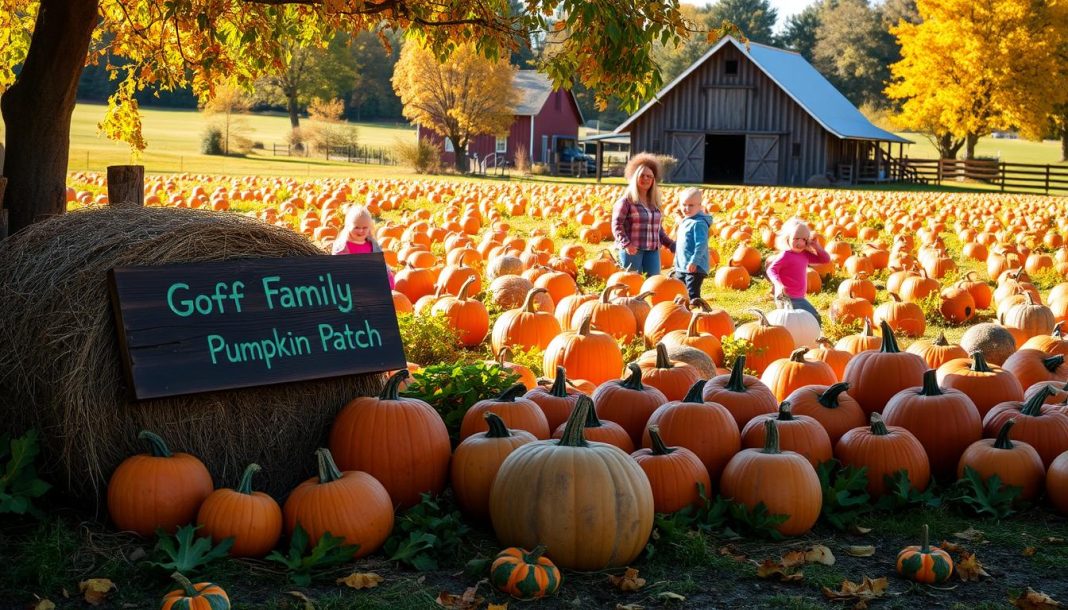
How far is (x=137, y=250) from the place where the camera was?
14.5ft

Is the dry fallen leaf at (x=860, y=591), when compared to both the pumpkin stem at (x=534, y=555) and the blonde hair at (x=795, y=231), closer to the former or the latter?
the pumpkin stem at (x=534, y=555)

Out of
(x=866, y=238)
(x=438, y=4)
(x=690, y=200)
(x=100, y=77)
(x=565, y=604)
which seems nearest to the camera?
(x=565, y=604)

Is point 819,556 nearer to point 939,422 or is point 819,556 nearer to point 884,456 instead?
point 884,456

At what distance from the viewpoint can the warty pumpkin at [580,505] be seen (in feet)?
13.7

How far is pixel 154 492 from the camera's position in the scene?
4176 mm

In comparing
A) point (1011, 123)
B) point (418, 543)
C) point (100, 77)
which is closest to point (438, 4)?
point (418, 543)

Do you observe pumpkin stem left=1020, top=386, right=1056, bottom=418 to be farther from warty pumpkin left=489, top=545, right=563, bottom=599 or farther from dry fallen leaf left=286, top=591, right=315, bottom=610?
dry fallen leaf left=286, top=591, right=315, bottom=610

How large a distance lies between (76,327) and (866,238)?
13.8 m

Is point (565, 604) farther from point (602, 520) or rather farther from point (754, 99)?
point (754, 99)

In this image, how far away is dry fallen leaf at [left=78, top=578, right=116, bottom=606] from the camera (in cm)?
376

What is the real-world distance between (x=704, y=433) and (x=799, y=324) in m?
3.61

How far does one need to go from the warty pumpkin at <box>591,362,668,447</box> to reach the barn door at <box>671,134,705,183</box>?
39.4m

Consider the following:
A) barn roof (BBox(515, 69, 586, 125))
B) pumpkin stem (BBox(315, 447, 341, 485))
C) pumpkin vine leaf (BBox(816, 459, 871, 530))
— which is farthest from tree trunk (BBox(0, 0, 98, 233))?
barn roof (BBox(515, 69, 586, 125))

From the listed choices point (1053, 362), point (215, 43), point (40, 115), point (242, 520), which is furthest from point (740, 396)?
point (40, 115)
